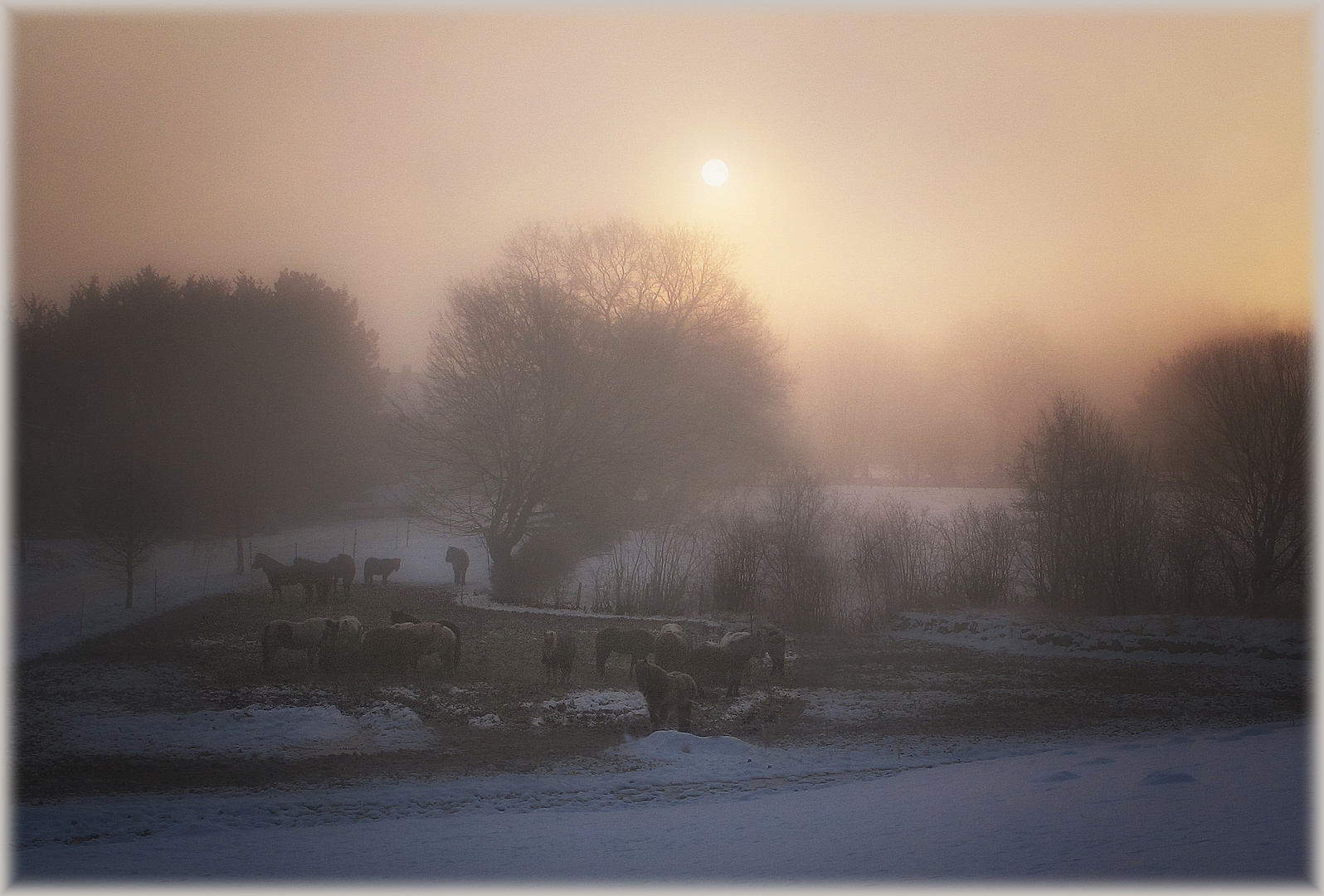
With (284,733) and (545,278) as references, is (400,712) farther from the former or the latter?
(545,278)

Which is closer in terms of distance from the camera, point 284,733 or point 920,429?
point 284,733

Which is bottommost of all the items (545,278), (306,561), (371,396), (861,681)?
(861,681)

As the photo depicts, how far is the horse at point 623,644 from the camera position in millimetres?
9141

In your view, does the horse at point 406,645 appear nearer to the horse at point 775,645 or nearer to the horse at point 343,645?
the horse at point 343,645

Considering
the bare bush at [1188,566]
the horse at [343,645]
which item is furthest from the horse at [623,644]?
the bare bush at [1188,566]

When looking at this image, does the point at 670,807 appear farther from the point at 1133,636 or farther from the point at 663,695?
the point at 1133,636

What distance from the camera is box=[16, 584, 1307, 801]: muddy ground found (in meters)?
5.69

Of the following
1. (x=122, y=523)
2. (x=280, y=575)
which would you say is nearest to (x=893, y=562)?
(x=280, y=575)

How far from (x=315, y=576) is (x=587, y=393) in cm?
770

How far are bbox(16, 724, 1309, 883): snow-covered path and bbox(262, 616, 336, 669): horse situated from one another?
→ 3.51 metres

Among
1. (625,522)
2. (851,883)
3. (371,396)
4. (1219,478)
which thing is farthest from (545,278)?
(851,883)

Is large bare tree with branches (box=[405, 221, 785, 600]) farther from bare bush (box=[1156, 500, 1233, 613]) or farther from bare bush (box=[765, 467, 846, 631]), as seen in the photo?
bare bush (box=[1156, 500, 1233, 613])

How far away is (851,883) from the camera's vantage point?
11.6ft

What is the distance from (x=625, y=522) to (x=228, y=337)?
31.3ft
